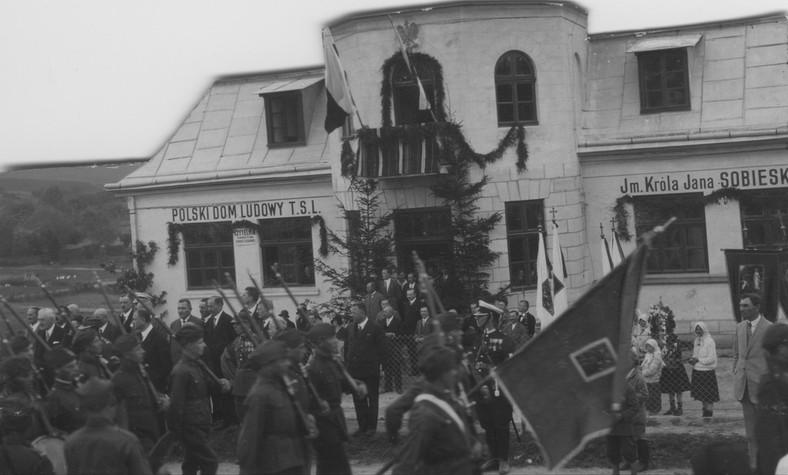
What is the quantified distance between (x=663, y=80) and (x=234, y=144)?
34.4 ft

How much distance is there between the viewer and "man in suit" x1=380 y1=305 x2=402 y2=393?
17609mm

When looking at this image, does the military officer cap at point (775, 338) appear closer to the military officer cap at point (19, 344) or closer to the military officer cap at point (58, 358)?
the military officer cap at point (58, 358)

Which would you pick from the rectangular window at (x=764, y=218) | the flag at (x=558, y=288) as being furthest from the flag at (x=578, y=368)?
the rectangular window at (x=764, y=218)

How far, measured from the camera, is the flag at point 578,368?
25.0 ft

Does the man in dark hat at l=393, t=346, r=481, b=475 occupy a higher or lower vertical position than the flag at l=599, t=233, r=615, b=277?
lower

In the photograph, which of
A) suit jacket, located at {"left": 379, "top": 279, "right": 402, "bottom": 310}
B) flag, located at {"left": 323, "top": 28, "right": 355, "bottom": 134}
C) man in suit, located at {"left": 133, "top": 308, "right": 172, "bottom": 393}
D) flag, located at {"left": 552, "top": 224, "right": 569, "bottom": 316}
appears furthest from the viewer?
flag, located at {"left": 323, "top": 28, "right": 355, "bottom": 134}

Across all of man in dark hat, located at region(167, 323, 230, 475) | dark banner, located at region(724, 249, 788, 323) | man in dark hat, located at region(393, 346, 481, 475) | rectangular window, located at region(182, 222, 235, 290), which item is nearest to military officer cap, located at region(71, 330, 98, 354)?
man in dark hat, located at region(167, 323, 230, 475)

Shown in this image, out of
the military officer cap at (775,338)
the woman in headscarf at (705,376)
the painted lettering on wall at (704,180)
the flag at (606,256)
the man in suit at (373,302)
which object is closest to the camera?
the military officer cap at (775,338)

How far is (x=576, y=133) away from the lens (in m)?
23.2

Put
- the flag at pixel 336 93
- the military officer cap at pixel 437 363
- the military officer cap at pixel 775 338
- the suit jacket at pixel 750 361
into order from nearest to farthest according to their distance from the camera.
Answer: the military officer cap at pixel 437 363 < the military officer cap at pixel 775 338 < the suit jacket at pixel 750 361 < the flag at pixel 336 93

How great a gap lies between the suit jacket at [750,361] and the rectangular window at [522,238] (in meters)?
11.0

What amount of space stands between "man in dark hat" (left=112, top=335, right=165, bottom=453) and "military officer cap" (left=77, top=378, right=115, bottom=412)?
2864 mm

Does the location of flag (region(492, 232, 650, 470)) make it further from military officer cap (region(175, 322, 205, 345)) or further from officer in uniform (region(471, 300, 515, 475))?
officer in uniform (region(471, 300, 515, 475))

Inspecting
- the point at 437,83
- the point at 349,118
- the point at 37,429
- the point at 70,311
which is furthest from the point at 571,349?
the point at 349,118
